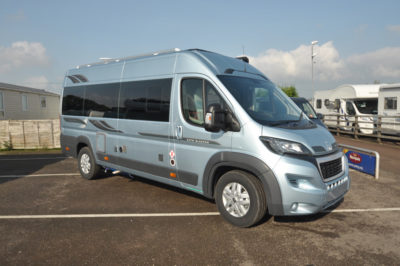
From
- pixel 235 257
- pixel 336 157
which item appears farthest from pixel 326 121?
pixel 235 257

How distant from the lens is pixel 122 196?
5961 millimetres

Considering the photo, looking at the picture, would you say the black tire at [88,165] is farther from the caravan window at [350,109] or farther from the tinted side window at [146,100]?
the caravan window at [350,109]

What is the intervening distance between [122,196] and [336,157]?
400 cm

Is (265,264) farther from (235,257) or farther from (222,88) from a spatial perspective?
(222,88)

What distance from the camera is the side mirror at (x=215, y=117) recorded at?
4016 mm

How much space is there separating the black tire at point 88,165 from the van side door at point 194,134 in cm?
282

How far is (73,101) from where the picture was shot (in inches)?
292

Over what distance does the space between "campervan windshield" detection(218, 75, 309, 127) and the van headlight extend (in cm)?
30

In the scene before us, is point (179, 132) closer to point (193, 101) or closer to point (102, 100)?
point (193, 101)

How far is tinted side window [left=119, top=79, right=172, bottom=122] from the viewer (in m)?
5.09

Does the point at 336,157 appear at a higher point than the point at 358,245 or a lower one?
higher

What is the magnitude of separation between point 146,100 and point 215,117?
6.26ft

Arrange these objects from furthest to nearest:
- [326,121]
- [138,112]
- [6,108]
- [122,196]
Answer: [6,108] < [326,121] < [122,196] < [138,112]

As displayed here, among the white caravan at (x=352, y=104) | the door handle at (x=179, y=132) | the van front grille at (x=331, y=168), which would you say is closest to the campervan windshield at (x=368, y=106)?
the white caravan at (x=352, y=104)
